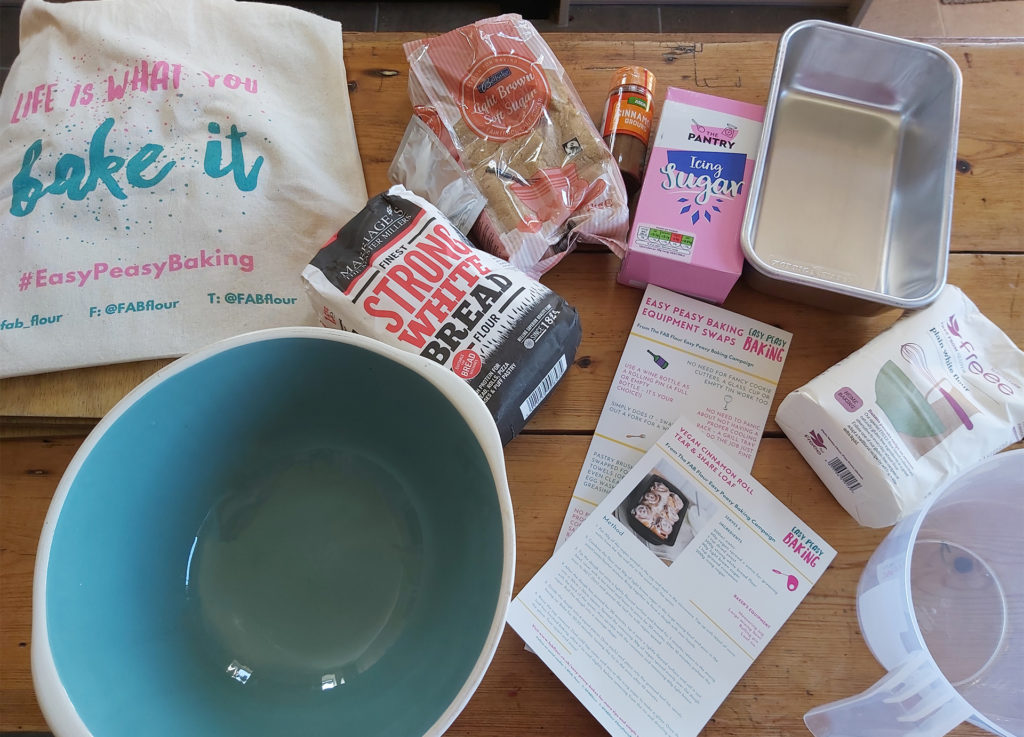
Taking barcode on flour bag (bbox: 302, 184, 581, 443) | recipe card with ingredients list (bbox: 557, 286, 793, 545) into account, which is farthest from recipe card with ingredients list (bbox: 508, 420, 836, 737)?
barcode on flour bag (bbox: 302, 184, 581, 443)

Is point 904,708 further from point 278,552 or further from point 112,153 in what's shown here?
point 112,153

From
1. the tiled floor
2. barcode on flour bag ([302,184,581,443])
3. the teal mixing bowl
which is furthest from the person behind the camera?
the tiled floor

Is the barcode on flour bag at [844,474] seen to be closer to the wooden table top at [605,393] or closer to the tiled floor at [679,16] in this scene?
the wooden table top at [605,393]

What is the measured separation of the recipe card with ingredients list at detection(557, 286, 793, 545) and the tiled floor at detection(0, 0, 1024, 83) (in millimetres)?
909

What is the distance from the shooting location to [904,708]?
1.41 feet

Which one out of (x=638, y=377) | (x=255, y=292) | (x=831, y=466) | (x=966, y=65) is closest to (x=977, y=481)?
(x=831, y=466)

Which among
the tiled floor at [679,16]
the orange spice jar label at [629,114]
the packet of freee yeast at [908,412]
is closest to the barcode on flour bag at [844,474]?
the packet of freee yeast at [908,412]

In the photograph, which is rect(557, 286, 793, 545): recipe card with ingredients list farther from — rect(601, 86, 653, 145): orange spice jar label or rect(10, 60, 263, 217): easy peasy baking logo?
rect(10, 60, 263, 217): easy peasy baking logo

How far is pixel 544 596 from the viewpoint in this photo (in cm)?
52

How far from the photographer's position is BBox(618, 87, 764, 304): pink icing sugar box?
57cm

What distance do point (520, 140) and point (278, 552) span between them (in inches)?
16.0

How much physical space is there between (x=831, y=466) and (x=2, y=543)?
0.67 m

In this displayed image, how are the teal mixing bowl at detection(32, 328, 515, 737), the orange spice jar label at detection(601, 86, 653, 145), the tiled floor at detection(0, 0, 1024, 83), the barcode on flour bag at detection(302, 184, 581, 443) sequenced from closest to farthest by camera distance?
the teal mixing bowl at detection(32, 328, 515, 737) < the barcode on flour bag at detection(302, 184, 581, 443) < the orange spice jar label at detection(601, 86, 653, 145) < the tiled floor at detection(0, 0, 1024, 83)

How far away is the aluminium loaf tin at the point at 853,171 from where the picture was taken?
0.59 meters
